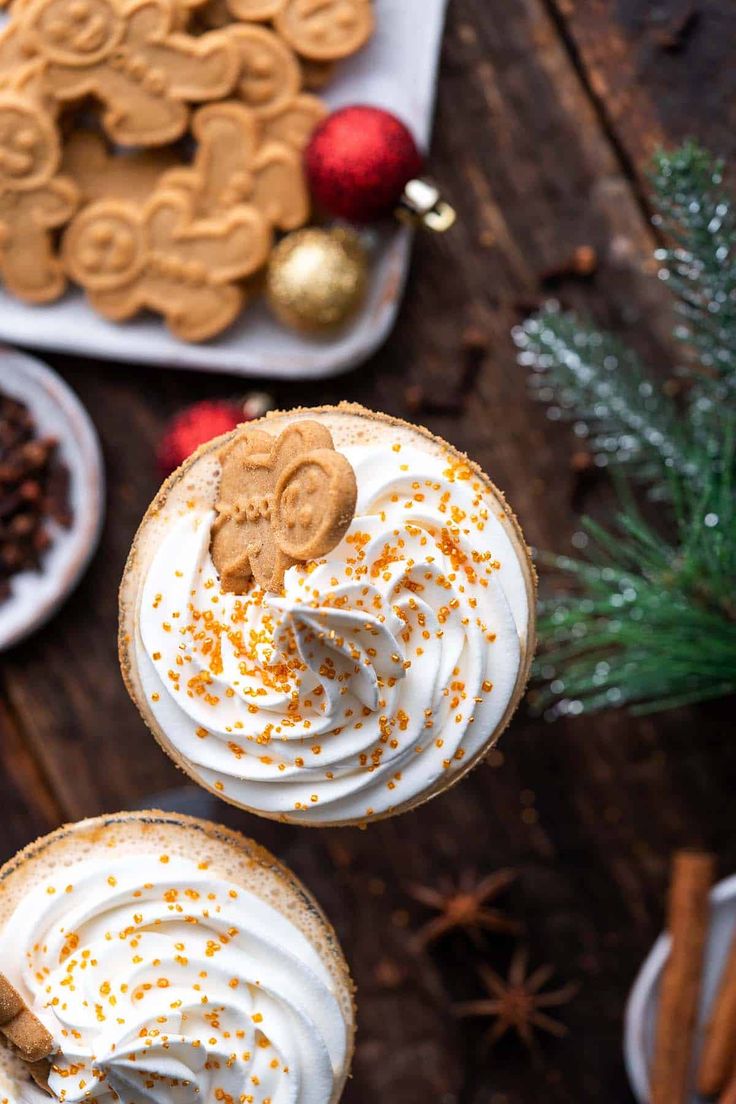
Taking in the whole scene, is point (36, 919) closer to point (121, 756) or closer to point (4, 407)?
point (121, 756)

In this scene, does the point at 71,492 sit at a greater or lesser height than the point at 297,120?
lesser

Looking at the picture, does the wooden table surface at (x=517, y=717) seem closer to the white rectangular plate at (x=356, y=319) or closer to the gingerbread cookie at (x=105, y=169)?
the white rectangular plate at (x=356, y=319)

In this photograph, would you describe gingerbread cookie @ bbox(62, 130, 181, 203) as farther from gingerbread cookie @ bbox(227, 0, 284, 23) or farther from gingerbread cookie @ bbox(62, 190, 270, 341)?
gingerbread cookie @ bbox(227, 0, 284, 23)

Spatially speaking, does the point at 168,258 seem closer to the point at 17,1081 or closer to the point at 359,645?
the point at 359,645

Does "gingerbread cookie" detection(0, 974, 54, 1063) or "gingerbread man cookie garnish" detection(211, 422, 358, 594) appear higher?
"gingerbread man cookie garnish" detection(211, 422, 358, 594)

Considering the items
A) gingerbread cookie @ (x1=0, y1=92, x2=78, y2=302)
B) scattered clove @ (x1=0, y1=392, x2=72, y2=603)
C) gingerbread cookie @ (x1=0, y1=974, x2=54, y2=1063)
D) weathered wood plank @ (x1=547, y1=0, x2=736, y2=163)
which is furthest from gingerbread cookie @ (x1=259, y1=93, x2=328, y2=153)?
gingerbread cookie @ (x1=0, y1=974, x2=54, y2=1063)

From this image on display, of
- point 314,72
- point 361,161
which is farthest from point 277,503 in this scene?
point 314,72
